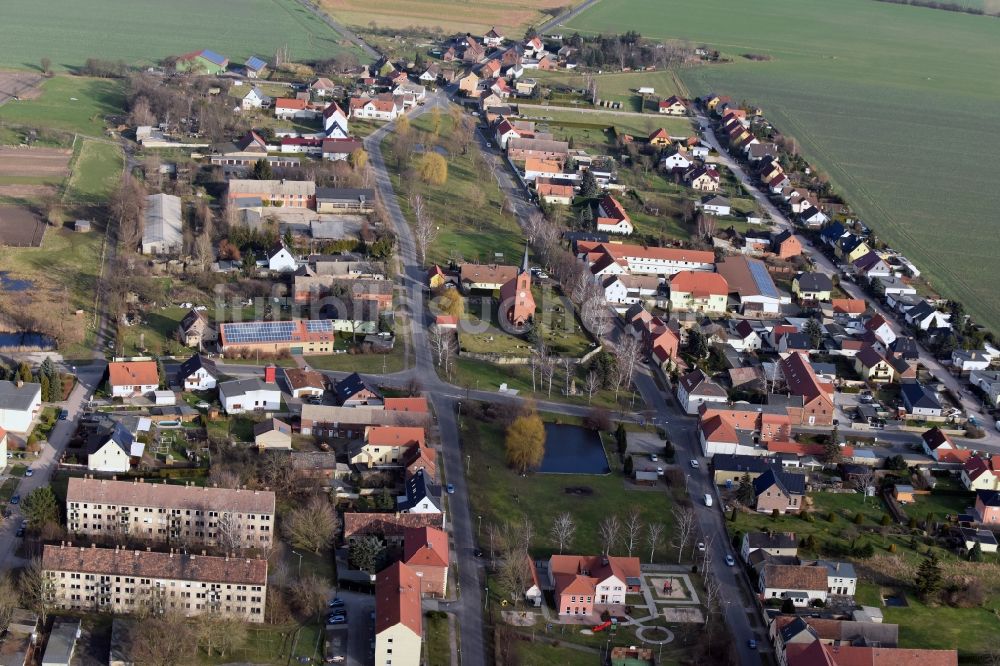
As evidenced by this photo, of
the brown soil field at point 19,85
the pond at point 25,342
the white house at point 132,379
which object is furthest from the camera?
the brown soil field at point 19,85

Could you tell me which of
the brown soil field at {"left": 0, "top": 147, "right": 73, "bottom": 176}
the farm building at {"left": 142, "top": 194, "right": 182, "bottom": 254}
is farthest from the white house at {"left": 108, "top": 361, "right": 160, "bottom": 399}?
the brown soil field at {"left": 0, "top": 147, "right": 73, "bottom": 176}

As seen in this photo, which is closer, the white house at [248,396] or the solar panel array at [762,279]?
the white house at [248,396]

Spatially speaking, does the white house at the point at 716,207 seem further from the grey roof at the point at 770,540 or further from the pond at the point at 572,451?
the grey roof at the point at 770,540

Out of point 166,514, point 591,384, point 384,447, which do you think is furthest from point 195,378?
point 591,384

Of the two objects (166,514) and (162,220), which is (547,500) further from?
(162,220)

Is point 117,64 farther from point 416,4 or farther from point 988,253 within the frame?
point 988,253

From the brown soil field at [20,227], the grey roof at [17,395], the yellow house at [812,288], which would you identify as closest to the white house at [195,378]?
the grey roof at [17,395]

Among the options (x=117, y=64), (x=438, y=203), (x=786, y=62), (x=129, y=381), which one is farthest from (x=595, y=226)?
(x=786, y=62)
